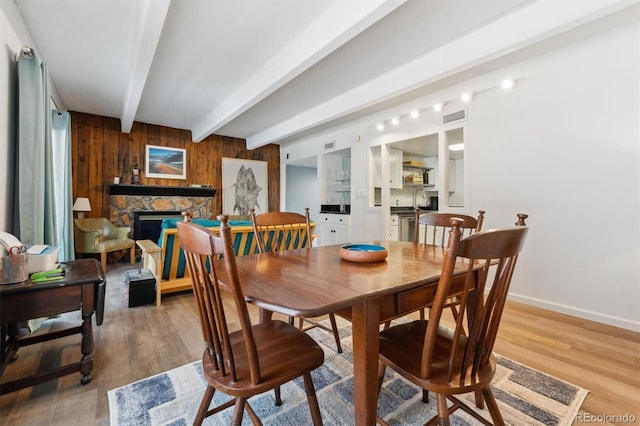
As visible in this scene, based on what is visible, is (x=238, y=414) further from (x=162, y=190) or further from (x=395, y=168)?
(x=162, y=190)

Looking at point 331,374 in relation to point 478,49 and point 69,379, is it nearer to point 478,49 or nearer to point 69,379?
point 69,379

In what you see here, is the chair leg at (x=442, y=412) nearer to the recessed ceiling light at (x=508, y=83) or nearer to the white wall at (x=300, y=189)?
the recessed ceiling light at (x=508, y=83)

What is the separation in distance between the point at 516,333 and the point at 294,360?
2062 mm

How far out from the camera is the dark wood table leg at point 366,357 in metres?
0.95

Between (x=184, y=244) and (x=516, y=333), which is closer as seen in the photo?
(x=184, y=244)

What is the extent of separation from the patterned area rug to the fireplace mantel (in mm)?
4582

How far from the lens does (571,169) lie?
260 centimetres

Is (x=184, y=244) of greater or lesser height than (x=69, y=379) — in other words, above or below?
above

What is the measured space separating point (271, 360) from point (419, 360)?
56 cm

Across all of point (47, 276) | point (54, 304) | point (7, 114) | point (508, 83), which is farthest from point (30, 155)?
point (508, 83)

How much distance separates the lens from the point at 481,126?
A: 3.22m

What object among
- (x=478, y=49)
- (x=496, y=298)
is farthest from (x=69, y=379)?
(x=478, y=49)

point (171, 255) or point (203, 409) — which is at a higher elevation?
point (171, 255)

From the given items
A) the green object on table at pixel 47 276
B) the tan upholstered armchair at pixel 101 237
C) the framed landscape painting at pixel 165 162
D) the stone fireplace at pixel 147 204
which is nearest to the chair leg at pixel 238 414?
the green object on table at pixel 47 276
